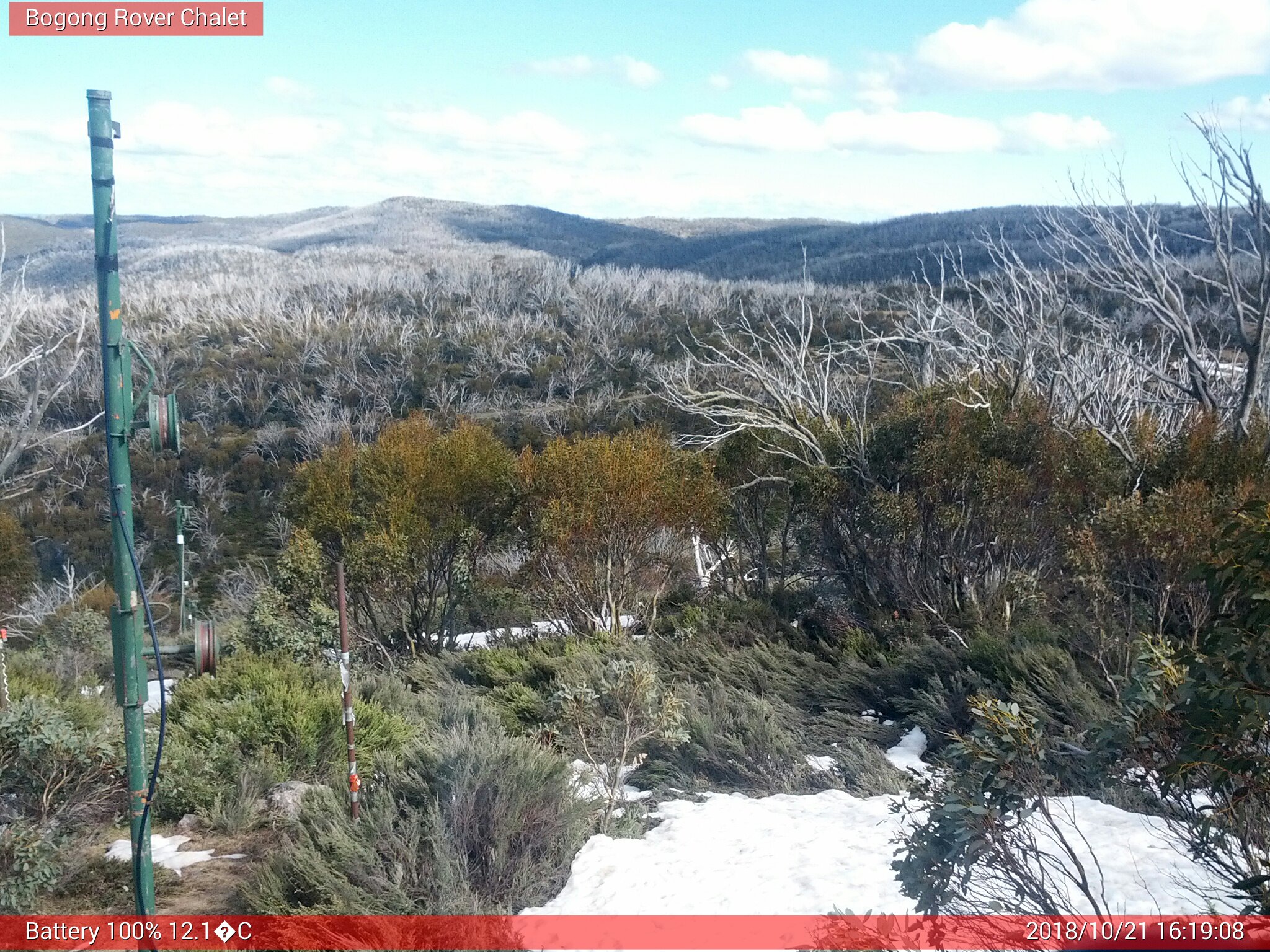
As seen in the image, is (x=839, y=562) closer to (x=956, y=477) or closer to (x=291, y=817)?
(x=956, y=477)

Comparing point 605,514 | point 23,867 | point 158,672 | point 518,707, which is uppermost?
point 158,672

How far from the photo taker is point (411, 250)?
325ft

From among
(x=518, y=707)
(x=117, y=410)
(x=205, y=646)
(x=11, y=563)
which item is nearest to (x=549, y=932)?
(x=205, y=646)

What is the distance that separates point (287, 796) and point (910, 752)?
4.70 meters

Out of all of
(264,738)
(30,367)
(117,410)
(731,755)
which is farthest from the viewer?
(30,367)

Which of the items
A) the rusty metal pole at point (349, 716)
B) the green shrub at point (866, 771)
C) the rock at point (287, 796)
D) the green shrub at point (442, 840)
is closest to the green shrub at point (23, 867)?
the green shrub at point (442, 840)

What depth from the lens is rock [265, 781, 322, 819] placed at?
6.33 m

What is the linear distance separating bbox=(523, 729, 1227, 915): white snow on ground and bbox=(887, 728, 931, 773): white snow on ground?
2.81 ft

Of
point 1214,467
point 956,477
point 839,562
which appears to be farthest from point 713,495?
point 1214,467

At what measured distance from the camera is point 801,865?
17.2 feet

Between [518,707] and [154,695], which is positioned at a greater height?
[518,707]

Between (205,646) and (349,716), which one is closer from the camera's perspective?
→ (205,646)

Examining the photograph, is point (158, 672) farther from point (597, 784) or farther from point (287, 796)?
point (597, 784)

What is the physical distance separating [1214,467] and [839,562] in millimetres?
4805
